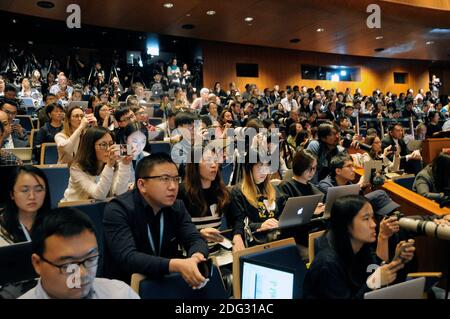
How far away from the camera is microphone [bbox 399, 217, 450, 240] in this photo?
1179 mm

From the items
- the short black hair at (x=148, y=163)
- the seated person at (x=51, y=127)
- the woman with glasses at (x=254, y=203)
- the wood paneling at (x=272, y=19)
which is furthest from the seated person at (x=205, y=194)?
the wood paneling at (x=272, y=19)

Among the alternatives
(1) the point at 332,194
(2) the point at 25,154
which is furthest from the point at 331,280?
(2) the point at 25,154

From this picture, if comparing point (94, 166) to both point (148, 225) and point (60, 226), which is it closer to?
point (148, 225)

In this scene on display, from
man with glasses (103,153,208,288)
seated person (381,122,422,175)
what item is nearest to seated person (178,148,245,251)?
man with glasses (103,153,208,288)

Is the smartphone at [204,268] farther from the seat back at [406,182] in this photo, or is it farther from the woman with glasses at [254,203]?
the seat back at [406,182]

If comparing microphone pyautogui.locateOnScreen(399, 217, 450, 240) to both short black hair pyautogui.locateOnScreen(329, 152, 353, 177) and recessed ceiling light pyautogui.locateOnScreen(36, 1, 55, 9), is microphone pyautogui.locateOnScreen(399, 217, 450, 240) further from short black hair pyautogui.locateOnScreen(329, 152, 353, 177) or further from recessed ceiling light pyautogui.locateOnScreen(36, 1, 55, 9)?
recessed ceiling light pyautogui.locateOnScreen(36, 1, 55, 9)

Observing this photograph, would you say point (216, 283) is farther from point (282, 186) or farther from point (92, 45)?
point (92, 45)

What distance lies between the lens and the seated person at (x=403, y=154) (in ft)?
12.3

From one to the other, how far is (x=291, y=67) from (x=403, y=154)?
645 centimetres

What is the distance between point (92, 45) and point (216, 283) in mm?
7996

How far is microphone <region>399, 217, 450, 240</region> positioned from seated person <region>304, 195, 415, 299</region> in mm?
107

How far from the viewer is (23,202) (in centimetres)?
138

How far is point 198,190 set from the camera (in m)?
1.76
